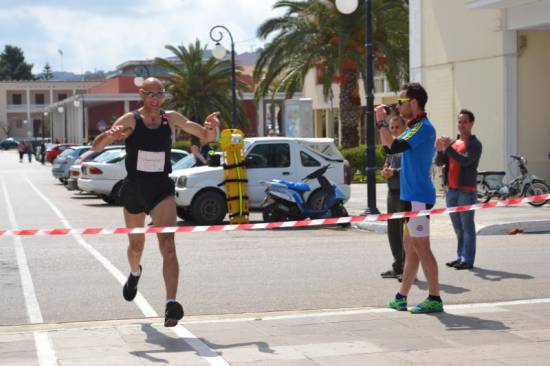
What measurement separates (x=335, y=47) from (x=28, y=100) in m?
99.4

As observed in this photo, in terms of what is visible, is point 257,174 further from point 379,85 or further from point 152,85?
point 379,85

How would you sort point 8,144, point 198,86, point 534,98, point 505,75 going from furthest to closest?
point 8,144
point 198,86
point 534,98
point 505,75

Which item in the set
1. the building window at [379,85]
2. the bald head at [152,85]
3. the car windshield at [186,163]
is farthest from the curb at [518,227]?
the building window at [379,85]

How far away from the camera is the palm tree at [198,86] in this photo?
5197 centimetres

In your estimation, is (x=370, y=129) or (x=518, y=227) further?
(x=370, y=129)

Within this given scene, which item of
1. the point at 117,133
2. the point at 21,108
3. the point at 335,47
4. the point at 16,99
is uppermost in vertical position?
the point at 16,99

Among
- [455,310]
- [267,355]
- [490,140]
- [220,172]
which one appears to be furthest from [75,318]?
[490,140]

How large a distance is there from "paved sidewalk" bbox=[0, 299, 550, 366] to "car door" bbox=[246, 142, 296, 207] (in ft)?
33.5

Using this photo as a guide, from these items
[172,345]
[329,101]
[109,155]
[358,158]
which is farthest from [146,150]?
[329,101]

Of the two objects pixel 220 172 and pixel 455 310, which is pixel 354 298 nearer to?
pixel 455 310

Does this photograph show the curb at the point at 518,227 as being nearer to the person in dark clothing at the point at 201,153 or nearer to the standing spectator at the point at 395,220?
the standing spectator at the point at 395,220

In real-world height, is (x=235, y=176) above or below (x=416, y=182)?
below

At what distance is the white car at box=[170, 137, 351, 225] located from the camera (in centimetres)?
1902

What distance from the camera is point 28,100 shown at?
12962 centimetres
